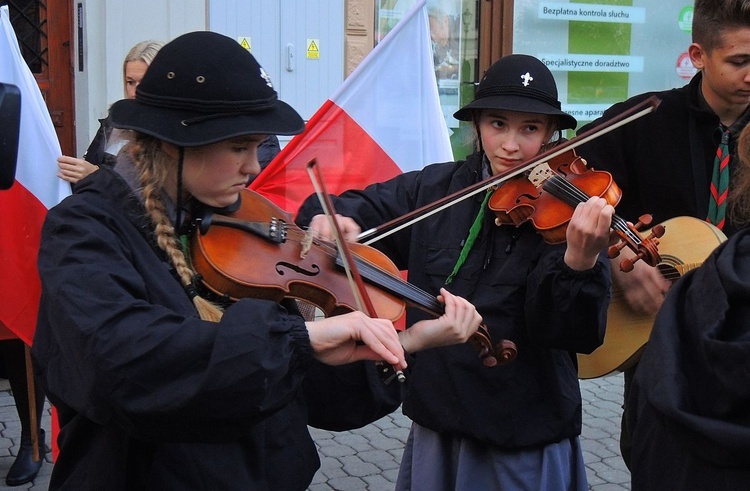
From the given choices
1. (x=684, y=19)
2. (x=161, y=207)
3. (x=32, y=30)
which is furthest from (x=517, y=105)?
(x=684, y=19)

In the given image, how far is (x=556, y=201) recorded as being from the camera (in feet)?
7.98

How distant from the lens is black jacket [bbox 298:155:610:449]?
2275 millimetres

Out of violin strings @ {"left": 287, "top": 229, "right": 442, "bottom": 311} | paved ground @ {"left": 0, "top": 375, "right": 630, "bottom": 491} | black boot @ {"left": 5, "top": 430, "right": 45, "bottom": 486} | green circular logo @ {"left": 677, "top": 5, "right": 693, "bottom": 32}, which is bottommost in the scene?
paved ground @ {"left": 0, "top": 375, "right": 630, "bottom": 491}

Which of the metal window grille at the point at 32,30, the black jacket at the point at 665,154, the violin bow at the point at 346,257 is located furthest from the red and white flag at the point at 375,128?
the metal window grille at the point at 32,30

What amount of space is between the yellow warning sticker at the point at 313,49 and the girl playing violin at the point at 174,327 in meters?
4.72

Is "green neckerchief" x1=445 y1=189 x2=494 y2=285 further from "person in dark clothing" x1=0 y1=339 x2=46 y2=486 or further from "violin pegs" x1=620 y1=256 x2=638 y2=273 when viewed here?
"person in dark clothing" x1=0 y1=339 x2=46 y2=486

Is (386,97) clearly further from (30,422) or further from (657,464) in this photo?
(657,464)

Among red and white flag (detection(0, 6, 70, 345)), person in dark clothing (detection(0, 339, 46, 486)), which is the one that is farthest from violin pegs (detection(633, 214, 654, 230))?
person in dark clothing (detection(0, 339, 46, 486))

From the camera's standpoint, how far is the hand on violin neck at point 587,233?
2193 millimetres

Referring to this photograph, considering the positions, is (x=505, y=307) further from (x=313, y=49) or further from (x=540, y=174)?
(x=313, y=49)

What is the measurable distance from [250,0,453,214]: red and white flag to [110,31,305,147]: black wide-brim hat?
1989mm

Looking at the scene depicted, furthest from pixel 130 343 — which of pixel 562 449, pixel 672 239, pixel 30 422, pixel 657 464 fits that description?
pixel 30 422

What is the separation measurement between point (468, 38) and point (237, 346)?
242 inches

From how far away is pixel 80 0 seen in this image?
19.5 ft
